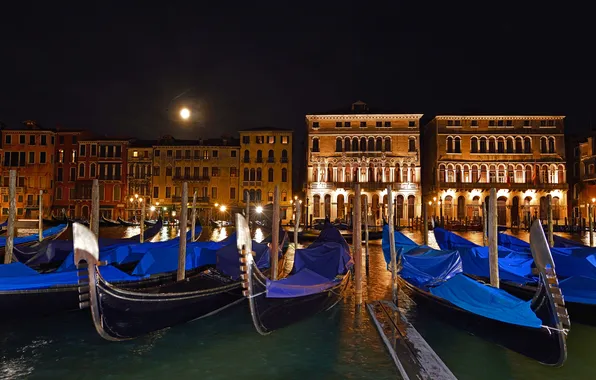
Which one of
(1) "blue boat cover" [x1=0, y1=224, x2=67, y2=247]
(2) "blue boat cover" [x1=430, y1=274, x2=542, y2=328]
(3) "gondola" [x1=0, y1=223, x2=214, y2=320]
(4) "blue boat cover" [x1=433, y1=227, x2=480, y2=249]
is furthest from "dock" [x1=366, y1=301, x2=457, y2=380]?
(1) "blue boat cover" [x1=0, y1=224, x2=67, y2=247]

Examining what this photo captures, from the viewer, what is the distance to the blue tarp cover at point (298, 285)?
6.37 metres

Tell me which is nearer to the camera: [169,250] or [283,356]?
[283,356]

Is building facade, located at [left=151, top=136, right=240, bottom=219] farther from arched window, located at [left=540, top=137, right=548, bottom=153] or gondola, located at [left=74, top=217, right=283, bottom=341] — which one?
gondola, located at [left=74, top=217, right=283, bottom=341]

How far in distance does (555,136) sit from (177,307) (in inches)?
1435

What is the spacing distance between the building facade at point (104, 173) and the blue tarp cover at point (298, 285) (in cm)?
3523

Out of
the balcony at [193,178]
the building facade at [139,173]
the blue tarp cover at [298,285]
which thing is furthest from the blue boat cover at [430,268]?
the building facade at [139,173]

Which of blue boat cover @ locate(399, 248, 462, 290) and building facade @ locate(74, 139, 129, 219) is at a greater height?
building facade @ locate(74, 139, 129, 219)

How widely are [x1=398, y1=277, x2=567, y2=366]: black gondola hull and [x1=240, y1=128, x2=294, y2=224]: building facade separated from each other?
31925 mm

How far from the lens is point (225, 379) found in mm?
5305

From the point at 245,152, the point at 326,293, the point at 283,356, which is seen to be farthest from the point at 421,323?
the point at 245,152

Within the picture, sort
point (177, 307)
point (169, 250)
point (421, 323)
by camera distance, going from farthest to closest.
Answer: point (169, 250)
point (421, 323)
point (177, 307)

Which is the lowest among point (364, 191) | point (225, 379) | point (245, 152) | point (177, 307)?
point (225, 379)

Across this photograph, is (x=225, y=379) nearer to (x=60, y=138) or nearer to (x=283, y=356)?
(x=283, y=356)

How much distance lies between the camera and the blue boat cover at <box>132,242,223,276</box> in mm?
9273
